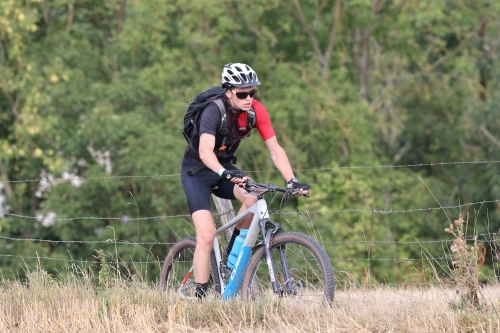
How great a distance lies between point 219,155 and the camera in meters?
6.29

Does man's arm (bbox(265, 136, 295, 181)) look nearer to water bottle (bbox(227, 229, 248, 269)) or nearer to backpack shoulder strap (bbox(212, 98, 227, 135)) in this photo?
backpack shoulder strap (bbox(212, 98, 227, 135))

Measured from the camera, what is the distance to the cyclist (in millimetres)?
5945

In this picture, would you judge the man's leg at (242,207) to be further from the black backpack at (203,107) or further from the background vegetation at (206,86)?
the background vegetation at (206,86)

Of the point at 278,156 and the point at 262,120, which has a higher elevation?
the point at 262,120

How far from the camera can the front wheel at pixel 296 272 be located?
5508 mm

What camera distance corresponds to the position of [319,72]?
23375 mm

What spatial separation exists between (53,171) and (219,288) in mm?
14189

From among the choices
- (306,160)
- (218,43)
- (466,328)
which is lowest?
(306,160)

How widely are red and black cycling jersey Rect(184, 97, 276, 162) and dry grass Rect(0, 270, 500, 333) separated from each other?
1.06m

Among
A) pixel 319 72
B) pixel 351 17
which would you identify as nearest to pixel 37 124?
pixel 319 72

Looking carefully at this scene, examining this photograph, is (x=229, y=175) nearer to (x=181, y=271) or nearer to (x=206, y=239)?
(x=206, y=239)

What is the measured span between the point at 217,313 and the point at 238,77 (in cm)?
158

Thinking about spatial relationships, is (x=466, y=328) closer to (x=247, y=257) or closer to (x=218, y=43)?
(x=247, y=257)

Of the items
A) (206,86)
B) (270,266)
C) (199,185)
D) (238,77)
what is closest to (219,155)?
(199,185)
